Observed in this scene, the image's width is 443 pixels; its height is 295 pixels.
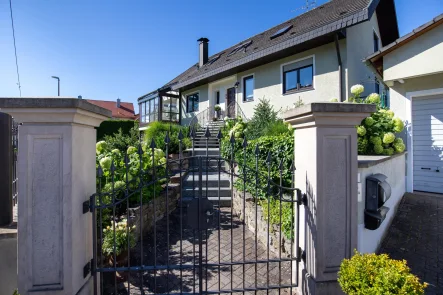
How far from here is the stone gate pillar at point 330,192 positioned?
2346mm

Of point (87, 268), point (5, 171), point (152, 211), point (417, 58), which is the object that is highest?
point (417, 58)

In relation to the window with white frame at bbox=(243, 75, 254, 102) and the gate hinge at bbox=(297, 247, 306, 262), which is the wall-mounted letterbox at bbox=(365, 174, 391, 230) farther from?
the window with white frame at bbox=(243, 75, 254, 102)

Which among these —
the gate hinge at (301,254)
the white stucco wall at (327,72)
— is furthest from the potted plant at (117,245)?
the white stucco wall at (327,72)

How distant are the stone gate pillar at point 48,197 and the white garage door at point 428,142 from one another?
7.02 meters

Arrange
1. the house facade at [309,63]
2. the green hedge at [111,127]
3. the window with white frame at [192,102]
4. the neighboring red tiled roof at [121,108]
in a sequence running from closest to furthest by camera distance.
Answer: the house facade at [309,63] < the window with white frame at [192,102] < the green hedge at [111,127] < the neighboring red tiled roof at [121,108]

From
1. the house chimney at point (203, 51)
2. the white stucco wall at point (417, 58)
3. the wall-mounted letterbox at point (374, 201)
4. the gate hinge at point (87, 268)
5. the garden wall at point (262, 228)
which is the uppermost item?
the house chimney at point (203, 51)

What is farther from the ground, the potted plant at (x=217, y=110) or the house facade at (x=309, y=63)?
the house facade at (x=309, y=63)

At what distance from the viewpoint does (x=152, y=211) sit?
4820mm

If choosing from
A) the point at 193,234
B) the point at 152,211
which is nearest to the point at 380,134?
the point at 193,234

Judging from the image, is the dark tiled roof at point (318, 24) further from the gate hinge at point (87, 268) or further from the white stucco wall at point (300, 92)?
the gate hinge at point (87, 268)

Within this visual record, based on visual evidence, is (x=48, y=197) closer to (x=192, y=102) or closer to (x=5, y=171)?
(x=5, y=171)

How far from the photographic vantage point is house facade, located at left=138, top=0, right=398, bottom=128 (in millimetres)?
8625

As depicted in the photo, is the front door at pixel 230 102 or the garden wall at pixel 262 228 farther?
the front door at pixel 230 102

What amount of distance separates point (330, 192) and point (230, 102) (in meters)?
12.8
